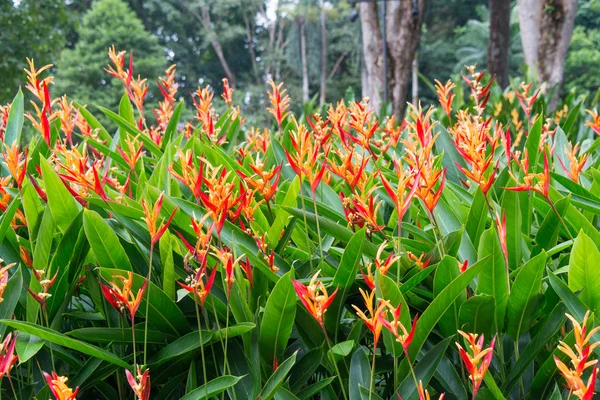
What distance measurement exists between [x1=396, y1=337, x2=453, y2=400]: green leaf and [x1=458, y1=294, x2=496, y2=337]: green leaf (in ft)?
0.18

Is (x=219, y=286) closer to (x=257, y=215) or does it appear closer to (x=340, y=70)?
(x=257, y=215)

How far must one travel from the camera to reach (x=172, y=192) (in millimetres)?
1395

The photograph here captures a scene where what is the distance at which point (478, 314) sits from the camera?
99cm

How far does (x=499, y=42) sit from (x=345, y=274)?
433 inches

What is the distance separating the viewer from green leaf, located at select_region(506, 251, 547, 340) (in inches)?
37.5

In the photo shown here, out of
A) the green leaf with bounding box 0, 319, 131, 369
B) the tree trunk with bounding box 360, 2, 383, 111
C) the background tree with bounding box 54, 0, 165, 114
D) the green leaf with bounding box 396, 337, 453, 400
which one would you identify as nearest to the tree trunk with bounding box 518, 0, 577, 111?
the tree trunk with bounding box 360, 2, 383, 111

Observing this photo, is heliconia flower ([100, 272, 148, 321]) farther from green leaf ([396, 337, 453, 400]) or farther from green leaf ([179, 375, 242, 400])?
green leaf ([396, 337, 453, 400])

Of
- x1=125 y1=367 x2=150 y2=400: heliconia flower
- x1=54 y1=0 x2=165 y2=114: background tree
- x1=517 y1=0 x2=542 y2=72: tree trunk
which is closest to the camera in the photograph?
x1=125 y1=367 x2=150 y2=400: heliconia flower

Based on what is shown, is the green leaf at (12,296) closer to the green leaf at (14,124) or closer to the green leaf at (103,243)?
the green leaf at (103,243)

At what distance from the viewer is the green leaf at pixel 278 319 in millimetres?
944

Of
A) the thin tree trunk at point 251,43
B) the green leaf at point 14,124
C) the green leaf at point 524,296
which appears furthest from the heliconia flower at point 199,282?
the thin tree trunk at point 251,43

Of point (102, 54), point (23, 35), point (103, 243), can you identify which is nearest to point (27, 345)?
point (103, 243)

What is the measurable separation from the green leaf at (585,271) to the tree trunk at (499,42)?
9996mm

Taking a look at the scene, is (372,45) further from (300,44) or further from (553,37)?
(300,44)
